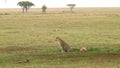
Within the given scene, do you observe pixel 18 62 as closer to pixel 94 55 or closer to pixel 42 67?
pixel 42 67

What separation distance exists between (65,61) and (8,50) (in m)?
4.65

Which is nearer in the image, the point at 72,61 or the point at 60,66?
the point at 60,66

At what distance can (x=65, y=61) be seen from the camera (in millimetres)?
13203

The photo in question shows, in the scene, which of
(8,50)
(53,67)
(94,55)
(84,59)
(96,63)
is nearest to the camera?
(53,67)

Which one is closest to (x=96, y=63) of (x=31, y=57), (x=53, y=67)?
(x=53, y=67)

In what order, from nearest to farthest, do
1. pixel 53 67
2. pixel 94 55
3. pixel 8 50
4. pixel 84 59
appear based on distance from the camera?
pixel 53 67 < pixel 84 59 < pixel 94 55 < pixel 8 50

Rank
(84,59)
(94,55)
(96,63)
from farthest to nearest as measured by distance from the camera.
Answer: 1. (94,55)
2. (84,59)
3. (96,63)

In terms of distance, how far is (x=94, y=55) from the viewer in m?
14.8

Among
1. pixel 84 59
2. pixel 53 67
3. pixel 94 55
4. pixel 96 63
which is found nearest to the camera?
pixel 53 67

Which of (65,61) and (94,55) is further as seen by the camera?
(94,55)

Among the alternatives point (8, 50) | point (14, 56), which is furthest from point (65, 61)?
point (8, 50)

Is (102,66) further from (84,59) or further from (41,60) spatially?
(41,60)

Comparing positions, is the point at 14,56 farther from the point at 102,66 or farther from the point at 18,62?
the point at 102,66

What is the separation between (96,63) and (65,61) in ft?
A: 4.04
